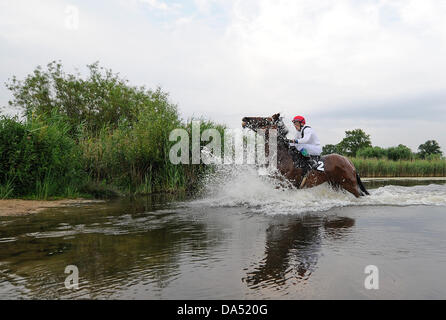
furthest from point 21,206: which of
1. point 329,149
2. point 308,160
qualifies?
point 329,149

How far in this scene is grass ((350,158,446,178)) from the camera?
2748 centimetres

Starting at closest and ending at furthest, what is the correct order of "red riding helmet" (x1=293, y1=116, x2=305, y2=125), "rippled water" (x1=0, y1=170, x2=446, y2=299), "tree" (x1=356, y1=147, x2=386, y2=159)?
"rippled water" (x1=0, y1=170, x2=446, y2=299) → "red riding helmet" (x1=293, y1=116, x2=305, y2=125) → "tree" (x1=356, y1=147, x2=386, y2=159)

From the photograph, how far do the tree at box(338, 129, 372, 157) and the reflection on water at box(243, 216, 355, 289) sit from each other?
161 feet

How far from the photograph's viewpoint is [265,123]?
33.0 ft

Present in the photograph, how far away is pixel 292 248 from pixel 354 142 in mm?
53688

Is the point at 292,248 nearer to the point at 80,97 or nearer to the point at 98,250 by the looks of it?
the point at 98,250

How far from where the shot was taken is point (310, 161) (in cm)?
1016

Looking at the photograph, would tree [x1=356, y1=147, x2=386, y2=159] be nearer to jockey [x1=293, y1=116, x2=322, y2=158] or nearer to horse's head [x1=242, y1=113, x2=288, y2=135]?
jockey [x1=293, y1=116, x2=322, y2=158]

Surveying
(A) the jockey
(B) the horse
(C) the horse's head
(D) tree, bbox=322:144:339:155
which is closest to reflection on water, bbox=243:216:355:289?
(B) the horse

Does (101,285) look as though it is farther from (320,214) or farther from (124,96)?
(124,96)

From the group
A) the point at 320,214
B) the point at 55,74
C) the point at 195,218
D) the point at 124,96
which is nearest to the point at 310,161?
the point at 320,214

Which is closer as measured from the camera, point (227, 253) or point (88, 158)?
point (227, 253)

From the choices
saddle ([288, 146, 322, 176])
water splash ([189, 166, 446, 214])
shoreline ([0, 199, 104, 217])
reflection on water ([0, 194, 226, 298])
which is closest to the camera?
reflection on water ([0, 194, 226, 298])

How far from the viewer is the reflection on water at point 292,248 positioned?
11.7 ft
